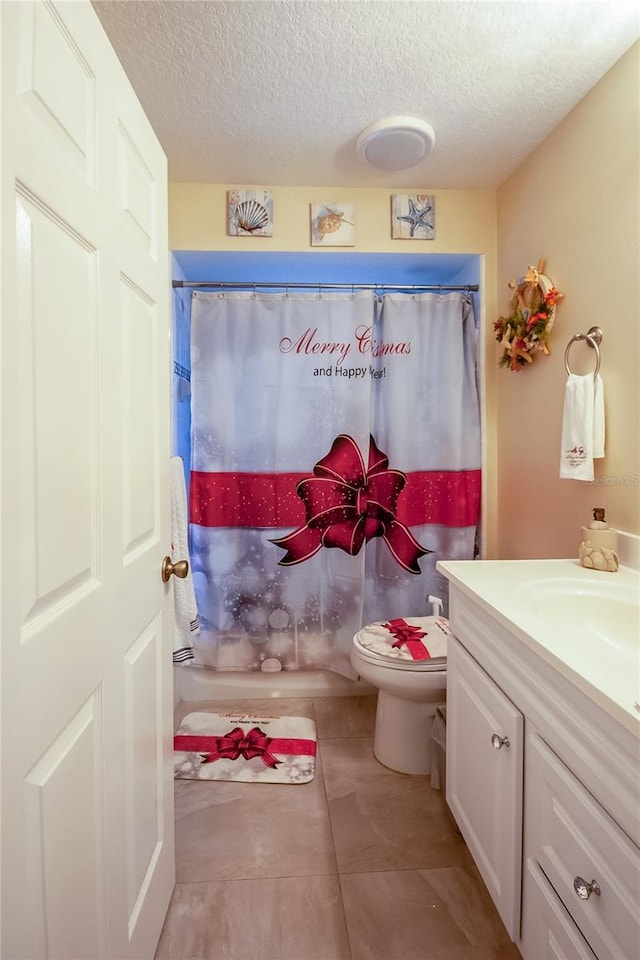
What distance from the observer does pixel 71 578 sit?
711 millimetres

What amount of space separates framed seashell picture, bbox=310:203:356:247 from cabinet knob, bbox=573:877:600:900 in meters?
2.15

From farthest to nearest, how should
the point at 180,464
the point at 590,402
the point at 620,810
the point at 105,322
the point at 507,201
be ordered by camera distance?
the point at 507,201, the point at 180,464, the point at 590,402, the point at 105,322, the point at 620,810

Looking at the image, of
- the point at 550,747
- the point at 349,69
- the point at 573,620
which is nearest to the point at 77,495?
the point at 550,747

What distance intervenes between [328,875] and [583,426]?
1.49m

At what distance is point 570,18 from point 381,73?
506mm

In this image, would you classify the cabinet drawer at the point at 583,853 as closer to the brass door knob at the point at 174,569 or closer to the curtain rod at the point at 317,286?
the brass door knob at the point at 174,569

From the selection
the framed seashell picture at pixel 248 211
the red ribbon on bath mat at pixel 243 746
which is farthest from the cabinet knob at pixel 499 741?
the framed seashell picture at pixel 248 211

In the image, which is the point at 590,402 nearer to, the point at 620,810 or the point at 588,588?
the point at 588,588

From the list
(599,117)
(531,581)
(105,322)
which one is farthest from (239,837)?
(599,117)

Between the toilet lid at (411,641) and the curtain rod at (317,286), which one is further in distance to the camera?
the curtain rod at (317,286)

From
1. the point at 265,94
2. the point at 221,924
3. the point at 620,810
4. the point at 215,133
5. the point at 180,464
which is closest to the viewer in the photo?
the point at 620,810

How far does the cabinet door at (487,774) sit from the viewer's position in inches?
38.8

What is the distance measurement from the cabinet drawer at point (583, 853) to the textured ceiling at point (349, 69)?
176 cm

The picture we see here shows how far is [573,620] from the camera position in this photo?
3.67 ft
